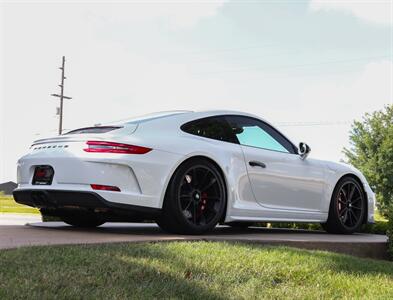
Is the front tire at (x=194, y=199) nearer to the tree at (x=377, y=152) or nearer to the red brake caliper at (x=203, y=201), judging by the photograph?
the red brake caliper at (x=203, y=201)

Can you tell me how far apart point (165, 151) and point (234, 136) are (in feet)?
3.78

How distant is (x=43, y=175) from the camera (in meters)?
5.52

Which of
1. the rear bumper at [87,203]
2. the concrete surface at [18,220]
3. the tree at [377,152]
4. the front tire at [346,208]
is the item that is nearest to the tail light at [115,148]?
the rear bumper at [87,203]

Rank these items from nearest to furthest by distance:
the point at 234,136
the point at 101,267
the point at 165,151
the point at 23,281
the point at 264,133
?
the point at 23,281 → the point at 101,267 → the point at 165,151 → the point at 234,136 → the point at 264,133

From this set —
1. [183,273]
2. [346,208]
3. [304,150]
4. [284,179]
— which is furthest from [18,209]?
[183,273]

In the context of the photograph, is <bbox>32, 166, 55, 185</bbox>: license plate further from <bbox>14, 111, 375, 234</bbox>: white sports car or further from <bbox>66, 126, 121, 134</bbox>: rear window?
<bbox>66, 126, 121, 134</bbox>: rear window

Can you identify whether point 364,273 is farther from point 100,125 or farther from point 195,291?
point 100,125

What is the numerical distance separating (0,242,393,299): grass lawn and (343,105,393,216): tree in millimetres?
45311

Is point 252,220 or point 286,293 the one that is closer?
point 286,293

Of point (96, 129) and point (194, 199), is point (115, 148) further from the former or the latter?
point (194, 199)

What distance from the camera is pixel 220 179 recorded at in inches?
223

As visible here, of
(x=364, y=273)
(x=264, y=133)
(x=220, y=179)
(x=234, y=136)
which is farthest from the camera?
(x=264, y=133)

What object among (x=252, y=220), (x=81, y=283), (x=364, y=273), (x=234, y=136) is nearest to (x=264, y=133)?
(x=234, y=136)

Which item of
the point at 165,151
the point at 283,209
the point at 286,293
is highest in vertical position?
the point at 165,151
